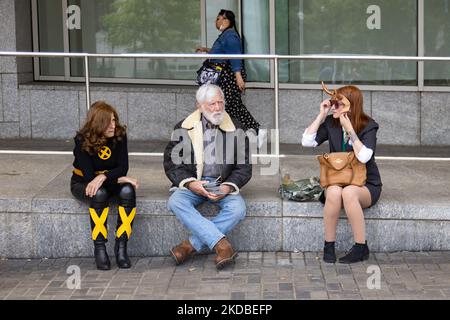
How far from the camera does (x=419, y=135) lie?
9219 millimetres

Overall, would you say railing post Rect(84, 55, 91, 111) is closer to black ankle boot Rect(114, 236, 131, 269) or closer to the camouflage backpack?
black ankle boot Rect(114, 236, 131, 269)

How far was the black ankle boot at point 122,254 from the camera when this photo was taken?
655 cm

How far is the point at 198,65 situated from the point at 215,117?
7.27 feet

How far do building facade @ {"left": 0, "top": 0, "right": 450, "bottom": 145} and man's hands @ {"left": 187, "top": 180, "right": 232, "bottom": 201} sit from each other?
228 cm

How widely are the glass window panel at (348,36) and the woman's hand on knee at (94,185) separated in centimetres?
398

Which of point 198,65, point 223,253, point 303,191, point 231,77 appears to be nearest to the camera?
point 223,253

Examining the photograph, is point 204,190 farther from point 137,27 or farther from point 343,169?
point 137,27

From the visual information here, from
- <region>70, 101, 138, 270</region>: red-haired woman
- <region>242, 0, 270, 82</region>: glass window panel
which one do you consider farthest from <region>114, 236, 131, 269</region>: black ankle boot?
<region>242, 0, 270, 82</region>: glass window panel

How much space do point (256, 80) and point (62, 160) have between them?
2.63 m

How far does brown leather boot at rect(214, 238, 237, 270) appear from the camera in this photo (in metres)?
6.39

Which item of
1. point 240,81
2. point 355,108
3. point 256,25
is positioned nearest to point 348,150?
point 355,108

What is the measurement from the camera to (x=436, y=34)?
10336 mm

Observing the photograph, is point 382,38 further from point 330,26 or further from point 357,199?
point 357,199

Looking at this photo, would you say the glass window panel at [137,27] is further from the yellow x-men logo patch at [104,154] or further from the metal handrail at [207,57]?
the yellow x-men logo patch at [104,154]
